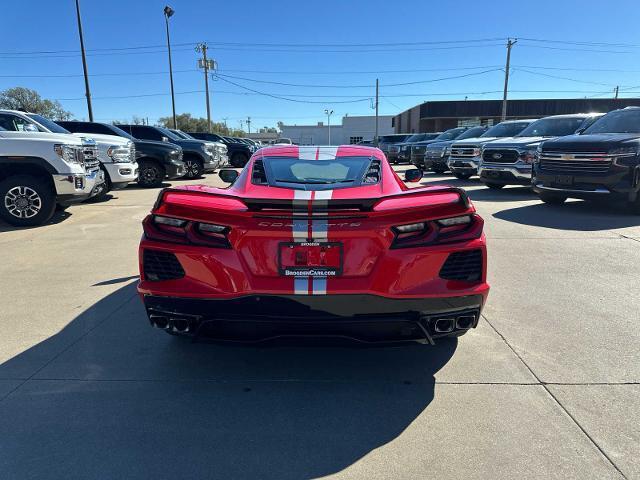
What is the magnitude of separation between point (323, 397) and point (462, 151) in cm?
1305

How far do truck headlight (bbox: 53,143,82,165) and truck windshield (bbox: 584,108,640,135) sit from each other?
988 centimetres

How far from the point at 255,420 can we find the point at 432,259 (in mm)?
1336

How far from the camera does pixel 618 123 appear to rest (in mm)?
9016

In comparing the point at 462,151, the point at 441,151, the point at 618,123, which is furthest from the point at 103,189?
the point at 441,151

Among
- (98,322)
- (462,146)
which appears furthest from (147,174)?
(98,322)

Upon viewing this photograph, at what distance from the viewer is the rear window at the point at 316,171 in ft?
11.1

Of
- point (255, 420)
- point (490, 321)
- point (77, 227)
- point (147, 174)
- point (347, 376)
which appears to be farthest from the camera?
point (147, 174)

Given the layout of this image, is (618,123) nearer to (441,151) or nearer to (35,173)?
(441,151)

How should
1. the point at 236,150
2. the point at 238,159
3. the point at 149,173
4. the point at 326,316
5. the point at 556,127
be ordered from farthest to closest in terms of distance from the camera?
the point at 238,159, the point at 236,150, the point at 149,173, the point at 556,127, the point at 326,316

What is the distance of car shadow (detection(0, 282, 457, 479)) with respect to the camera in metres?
2.19

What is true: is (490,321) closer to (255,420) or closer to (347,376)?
(347,376)

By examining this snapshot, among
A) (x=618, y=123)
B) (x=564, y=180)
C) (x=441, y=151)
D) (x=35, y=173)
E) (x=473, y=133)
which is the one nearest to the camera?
(x=35, y=173)

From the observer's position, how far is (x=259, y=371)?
9.99ft

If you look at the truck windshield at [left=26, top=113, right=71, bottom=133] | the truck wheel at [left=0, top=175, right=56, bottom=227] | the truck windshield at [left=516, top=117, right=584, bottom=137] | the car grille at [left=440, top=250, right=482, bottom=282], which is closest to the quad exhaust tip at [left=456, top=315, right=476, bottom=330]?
the car grille at [left=440, top=250, right=482, bottom=282]
